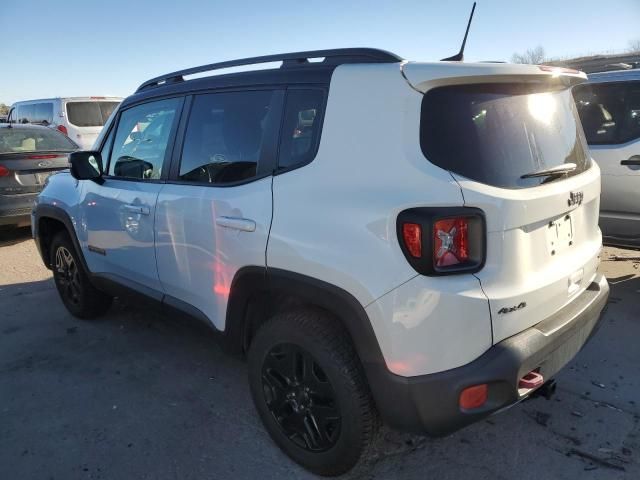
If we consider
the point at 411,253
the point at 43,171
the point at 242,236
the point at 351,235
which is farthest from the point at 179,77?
the point at 43,171

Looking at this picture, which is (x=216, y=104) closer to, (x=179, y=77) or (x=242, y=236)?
(x=179, y=77)

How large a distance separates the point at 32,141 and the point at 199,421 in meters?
6.08

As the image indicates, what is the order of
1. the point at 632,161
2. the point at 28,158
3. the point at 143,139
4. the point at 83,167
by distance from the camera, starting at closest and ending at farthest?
the point at 143,139
the point at 83,167
the point at 632,161
the point at 28,158

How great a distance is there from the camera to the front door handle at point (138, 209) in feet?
10.3

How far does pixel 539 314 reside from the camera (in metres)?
2.09

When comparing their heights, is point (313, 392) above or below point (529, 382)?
below

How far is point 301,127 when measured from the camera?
236cm

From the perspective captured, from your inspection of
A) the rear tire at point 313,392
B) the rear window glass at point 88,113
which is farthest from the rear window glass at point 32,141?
the rear tire at point 313,392

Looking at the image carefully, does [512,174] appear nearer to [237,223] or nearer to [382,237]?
[382,237]

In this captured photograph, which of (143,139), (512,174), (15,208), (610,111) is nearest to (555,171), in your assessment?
(512,174)

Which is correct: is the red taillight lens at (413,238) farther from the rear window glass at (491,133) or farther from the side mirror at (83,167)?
the side mirror at (83,167)

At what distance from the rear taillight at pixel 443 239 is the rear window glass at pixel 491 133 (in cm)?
18

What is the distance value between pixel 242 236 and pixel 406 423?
44.3 inches

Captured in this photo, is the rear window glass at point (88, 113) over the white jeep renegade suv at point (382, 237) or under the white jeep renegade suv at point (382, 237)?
over
